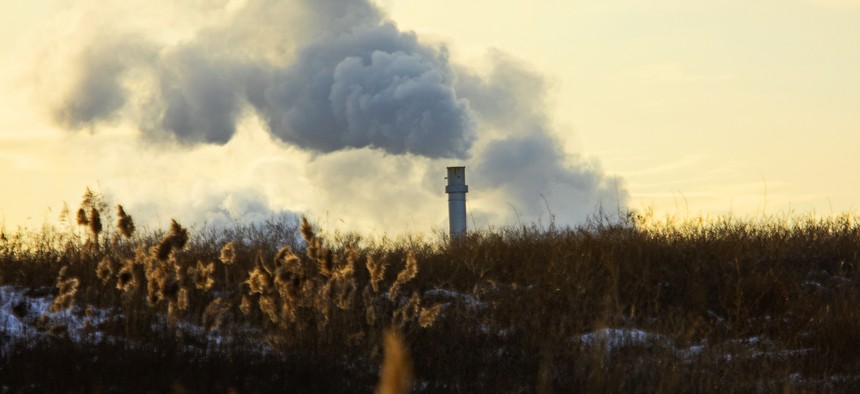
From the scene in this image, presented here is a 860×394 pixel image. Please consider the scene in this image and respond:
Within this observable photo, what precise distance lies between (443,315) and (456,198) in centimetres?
1506

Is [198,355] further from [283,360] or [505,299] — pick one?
[505,299]

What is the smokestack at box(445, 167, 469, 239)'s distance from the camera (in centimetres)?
2444

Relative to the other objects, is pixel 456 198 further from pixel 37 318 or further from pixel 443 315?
pixel 37 318

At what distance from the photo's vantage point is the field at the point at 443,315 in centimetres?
723

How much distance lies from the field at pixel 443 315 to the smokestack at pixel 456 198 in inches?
421

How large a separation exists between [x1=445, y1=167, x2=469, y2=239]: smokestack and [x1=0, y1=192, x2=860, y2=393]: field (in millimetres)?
10687

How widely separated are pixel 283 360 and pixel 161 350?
1017 millimetres

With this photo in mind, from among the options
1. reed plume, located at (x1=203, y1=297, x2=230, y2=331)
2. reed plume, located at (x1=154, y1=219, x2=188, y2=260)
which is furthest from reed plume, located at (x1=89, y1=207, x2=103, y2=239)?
reed plume, located at (x1=203, y1=297, x2=230, y2=331)

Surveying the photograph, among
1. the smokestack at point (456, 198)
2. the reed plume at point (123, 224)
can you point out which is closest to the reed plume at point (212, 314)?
the reed plume at point (123, 224)

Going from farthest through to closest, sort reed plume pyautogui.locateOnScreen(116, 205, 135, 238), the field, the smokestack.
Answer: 1. the smokestack
2. reed plume pyautogui.locateOnScreen(116, 205, 135, 238)
3. the field

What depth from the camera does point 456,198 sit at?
962 inches

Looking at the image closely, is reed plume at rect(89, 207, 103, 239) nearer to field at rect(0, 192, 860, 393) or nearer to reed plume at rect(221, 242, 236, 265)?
field at rect(0, 192, 860, 393)

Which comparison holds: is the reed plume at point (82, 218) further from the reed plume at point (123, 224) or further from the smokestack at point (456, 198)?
the smokestack at point (456, 198)

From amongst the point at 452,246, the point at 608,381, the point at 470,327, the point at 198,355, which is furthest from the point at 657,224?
the point at 198,355
